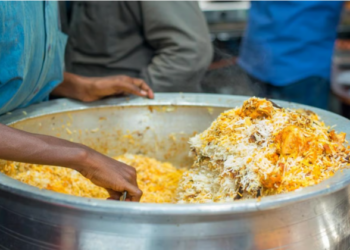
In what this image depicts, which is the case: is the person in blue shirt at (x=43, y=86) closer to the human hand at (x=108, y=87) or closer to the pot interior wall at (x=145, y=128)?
the human hand at (x=108, y=87)

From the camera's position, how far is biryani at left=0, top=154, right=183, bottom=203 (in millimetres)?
2279

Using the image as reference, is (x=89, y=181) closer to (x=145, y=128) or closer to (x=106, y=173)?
(x=145, y=128)

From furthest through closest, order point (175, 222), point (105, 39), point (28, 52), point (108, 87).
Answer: point (105, 39)
point (108, 87)
point (28, 52)
point (175, 222)

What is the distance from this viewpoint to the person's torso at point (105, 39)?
327cm

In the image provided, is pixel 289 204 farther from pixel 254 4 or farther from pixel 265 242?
pixel 254 4

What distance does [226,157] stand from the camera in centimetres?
193

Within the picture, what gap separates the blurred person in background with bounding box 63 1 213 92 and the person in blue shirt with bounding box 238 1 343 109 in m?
1.07

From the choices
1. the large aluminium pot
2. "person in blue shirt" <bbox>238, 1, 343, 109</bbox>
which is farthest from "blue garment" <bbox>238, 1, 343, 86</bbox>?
the large aluminium pot

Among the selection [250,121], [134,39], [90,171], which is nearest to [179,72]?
[134,39]

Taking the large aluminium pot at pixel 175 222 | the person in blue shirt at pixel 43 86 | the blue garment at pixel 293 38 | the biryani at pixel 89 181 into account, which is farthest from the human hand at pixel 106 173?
the blue garment at pixel 293 38

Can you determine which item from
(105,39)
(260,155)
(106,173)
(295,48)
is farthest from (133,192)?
(295,48)

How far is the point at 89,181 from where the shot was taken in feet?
8.07

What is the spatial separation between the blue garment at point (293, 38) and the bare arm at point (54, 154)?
3081 mm

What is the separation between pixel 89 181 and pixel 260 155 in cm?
104
